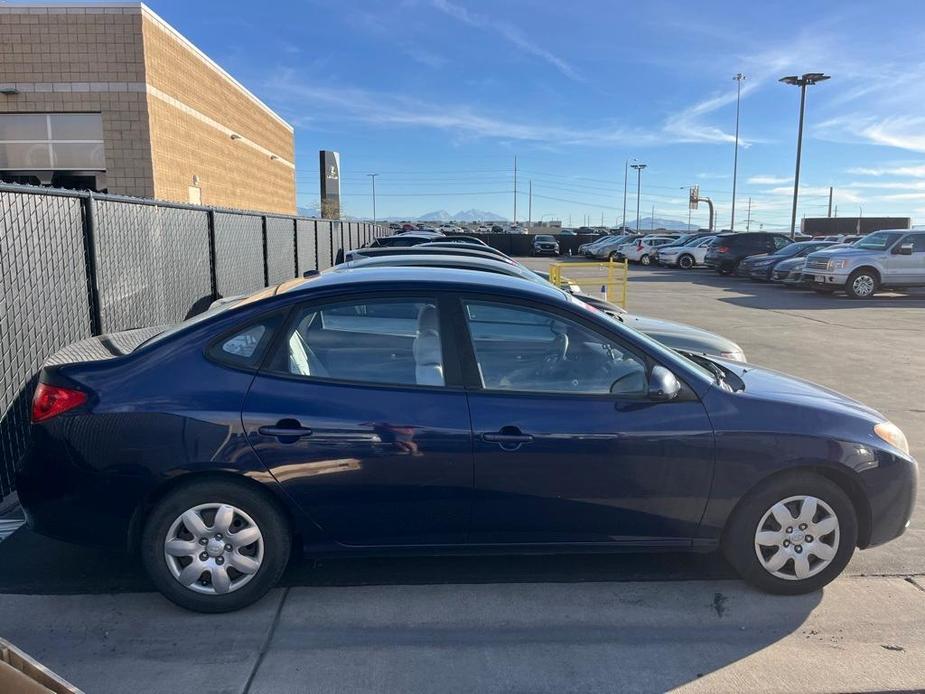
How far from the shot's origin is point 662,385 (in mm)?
3297

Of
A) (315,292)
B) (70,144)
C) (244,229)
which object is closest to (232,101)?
(70,144)

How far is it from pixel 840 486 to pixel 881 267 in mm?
18221

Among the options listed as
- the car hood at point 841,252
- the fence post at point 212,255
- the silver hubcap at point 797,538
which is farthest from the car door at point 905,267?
the silver hubcap at point 797,538

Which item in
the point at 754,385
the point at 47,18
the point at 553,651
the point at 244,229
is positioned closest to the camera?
the point at 553,651

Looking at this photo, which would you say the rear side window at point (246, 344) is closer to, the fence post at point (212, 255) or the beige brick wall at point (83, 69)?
the fence post at point (212, 255)

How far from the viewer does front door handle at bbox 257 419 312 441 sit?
3172mm

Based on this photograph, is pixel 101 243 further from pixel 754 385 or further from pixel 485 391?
pixel 754 385

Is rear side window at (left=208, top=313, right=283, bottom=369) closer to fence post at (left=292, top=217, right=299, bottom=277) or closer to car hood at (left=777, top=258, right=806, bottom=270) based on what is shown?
fence post at (left=292, top=217, right=299, bottom=277)

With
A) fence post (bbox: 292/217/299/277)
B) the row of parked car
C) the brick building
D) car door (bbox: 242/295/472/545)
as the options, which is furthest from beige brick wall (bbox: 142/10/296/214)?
car door (bbox: 242/295/472/545)

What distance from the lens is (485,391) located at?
3311mm

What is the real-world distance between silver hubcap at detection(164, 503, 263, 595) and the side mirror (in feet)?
6.50

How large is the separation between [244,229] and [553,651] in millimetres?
8782

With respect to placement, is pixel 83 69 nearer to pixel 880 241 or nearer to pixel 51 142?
pixel 51 142

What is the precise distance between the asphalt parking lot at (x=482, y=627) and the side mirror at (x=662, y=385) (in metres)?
1.08
